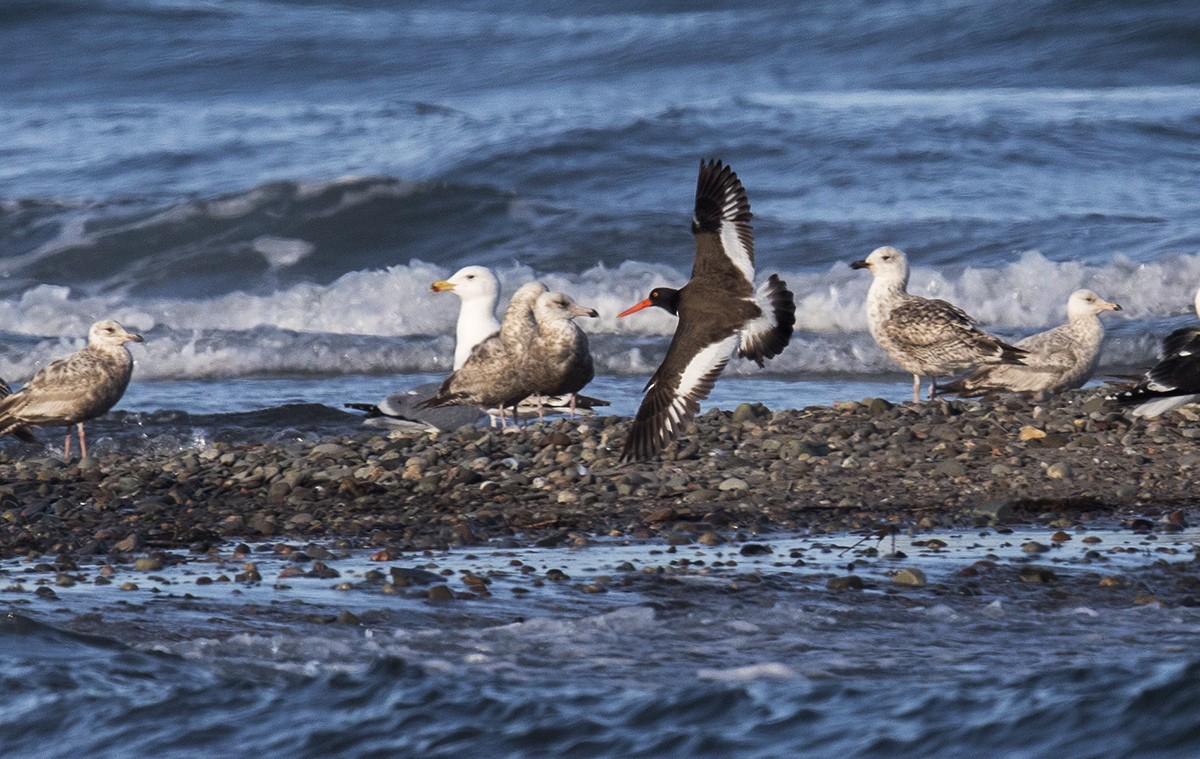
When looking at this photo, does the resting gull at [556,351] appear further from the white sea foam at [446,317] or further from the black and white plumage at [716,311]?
the white sea foam at [446,317]

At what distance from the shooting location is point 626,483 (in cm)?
774

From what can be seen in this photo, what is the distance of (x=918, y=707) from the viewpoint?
462 centimetres

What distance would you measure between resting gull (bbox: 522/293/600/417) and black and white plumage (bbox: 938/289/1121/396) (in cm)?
236

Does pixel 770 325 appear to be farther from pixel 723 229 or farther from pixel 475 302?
pixel 475 302

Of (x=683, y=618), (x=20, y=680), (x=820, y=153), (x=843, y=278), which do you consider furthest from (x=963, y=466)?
(x=820, y=153)

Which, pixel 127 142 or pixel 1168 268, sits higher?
pixel 127 142

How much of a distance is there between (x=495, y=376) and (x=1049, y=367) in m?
3.25

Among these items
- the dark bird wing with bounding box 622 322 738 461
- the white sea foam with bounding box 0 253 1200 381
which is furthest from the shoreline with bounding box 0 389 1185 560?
the white sea foam with bounding box 0 253 1200 381

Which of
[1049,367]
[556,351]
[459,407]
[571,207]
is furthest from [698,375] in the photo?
[571,207]

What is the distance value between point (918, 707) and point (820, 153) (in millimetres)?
16512

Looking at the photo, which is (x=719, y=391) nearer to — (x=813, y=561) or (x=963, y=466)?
(x=963, y=466)

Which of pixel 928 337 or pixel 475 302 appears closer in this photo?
pixel 928 337

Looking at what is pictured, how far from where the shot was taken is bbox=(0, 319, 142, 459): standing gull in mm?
9617

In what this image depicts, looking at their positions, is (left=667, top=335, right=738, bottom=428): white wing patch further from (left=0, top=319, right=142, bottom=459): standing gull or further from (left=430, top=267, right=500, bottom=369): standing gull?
(left=0, top=319, right=142, bottom=459): standing gull
